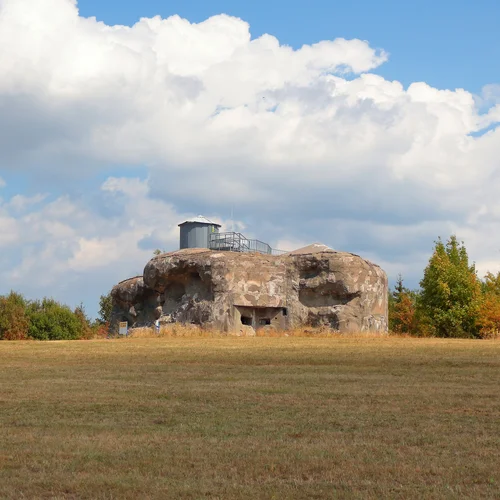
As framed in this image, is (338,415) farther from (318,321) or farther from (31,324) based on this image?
(31,324)

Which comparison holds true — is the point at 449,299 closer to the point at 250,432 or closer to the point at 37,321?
the point at 37,321

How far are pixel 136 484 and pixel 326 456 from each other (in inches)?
89.6

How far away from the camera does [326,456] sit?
28.0 ft

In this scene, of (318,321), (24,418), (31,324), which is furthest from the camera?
(31,324)

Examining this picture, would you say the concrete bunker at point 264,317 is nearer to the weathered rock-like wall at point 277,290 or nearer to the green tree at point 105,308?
the weathered rock-like wall at point 277,290

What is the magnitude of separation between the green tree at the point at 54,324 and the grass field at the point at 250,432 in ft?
127

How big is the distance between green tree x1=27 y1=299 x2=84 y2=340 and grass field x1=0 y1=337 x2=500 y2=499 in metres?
38.6

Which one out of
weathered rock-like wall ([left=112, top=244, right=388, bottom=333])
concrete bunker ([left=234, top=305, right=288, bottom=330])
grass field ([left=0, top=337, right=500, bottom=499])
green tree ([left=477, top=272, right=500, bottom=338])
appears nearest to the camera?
grass field ([left=0, top=337, right=500, bottom=499])

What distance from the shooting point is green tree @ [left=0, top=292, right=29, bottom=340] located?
5512 centimetres

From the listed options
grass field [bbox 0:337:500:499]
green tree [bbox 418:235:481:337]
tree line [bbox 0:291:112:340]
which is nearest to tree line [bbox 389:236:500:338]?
green tree [bbox 418:235:481:337]

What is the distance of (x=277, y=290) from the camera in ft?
139

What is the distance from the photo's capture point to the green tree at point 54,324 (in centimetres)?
5741

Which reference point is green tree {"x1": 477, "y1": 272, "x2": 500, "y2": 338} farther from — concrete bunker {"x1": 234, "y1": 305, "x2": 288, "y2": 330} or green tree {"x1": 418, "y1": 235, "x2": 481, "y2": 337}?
concrete bunker {"x1": 234, "y1": 305, "x2": 288, "y2": 330}

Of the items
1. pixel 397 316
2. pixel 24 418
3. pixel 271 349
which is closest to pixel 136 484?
pixel 24 418
